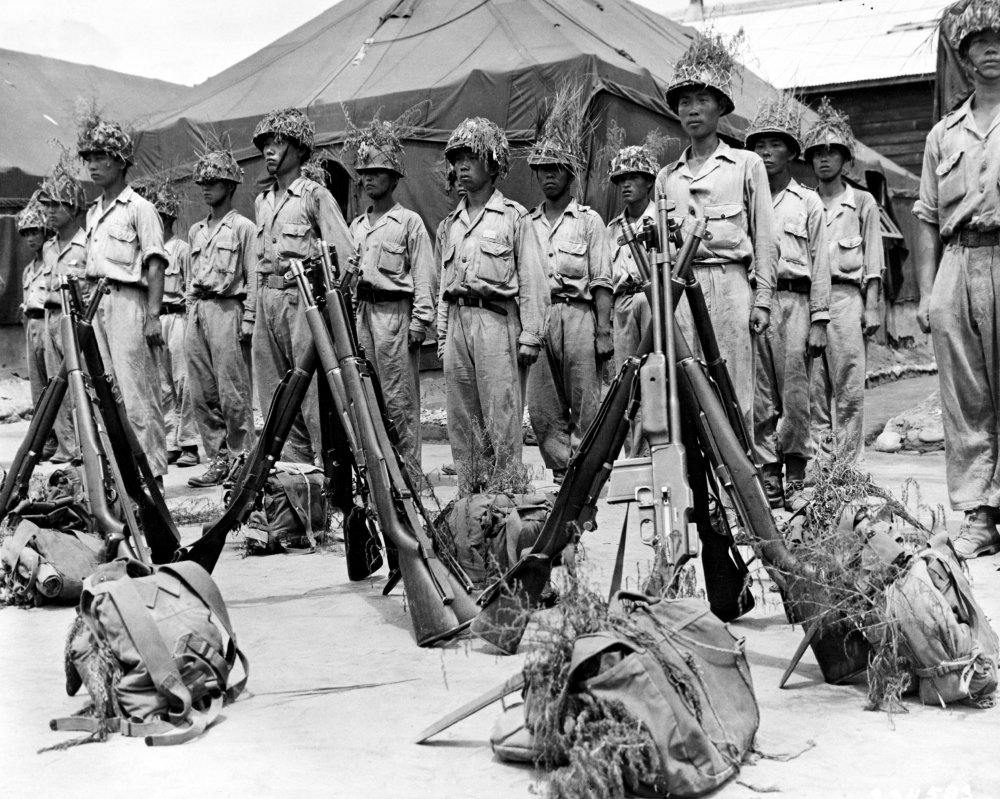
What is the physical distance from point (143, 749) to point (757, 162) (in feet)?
16.0

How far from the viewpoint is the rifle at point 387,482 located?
5.06 meters

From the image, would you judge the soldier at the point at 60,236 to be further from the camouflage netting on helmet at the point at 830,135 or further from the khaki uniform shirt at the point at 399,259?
the camouflage netting on helmet at the point at 830,135

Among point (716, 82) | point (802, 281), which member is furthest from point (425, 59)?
point (716, 82)

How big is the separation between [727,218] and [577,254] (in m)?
3.20

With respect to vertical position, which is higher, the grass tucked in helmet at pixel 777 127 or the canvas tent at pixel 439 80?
the canvas tent at pixel 439 80

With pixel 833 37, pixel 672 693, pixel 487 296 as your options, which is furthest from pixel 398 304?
pixel 833 37

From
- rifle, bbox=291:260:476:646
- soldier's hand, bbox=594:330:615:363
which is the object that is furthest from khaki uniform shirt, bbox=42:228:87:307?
→ rifle, bbox=291:260:476:646

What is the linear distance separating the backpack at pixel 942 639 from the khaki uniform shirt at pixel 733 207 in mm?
3224

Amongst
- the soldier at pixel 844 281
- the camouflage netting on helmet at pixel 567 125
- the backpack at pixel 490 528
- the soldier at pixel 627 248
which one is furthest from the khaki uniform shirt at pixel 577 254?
the backpack at pixel 490 528

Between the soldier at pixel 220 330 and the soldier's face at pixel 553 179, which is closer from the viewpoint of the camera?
the soldier at pixel 220 330

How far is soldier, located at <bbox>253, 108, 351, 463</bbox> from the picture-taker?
873 centimetres

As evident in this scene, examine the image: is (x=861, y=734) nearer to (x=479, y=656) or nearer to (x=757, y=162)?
(x=479, y=656)

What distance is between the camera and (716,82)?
6.90 metres

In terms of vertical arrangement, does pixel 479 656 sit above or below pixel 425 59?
A: below
